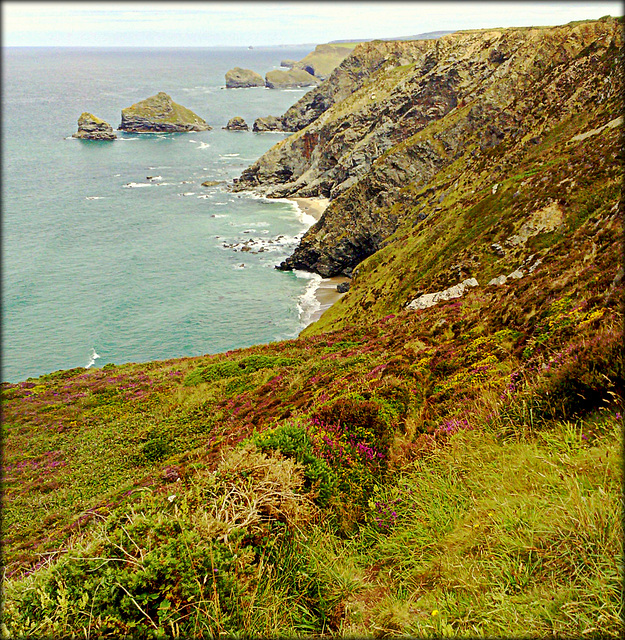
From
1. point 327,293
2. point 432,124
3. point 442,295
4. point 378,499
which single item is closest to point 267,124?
point 432,124

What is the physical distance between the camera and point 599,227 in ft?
62.1

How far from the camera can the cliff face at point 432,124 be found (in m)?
45.2

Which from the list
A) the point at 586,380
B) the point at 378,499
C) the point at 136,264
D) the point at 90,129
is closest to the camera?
the point at 586,380

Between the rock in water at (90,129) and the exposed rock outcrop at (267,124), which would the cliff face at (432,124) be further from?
the rock in water at (90,129)

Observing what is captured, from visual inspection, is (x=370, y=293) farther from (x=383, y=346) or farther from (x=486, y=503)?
(x=486, y=503)

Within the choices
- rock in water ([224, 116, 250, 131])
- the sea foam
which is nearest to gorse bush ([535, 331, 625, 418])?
the sea foam

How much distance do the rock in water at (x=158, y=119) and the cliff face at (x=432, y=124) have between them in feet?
263

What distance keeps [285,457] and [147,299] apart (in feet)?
205

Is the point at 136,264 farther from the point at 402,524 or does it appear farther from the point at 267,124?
the point at 267,124

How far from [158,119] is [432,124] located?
14771 centimetres

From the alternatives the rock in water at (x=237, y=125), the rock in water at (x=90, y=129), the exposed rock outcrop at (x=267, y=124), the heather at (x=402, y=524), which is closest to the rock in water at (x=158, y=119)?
the rock in water at (x=237, y=125)

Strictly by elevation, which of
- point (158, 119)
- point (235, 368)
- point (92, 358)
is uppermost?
point (158, 119)

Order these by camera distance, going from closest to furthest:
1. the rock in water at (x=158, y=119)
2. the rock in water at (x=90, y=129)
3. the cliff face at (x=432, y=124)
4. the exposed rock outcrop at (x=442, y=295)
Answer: the exposed rock outcrop at (x=442, y=295) < the cliff face at (x=432, y=124) < the rock in water at (x=90, y=129) < the rock in water at (x=158, y=119)

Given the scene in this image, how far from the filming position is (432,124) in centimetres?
7131
